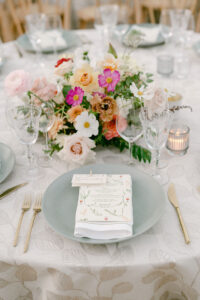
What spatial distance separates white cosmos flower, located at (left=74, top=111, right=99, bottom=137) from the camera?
104 centimetres

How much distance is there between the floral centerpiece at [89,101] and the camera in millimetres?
1054

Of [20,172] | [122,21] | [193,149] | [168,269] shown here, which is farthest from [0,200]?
[122,21]

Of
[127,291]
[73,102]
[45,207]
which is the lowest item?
[127,291]

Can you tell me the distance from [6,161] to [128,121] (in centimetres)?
38

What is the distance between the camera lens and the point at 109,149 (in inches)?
46.4

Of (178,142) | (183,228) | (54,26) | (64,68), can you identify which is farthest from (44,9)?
(183,228)

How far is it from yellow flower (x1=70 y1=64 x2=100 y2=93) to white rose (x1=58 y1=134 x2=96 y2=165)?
149 millimetres

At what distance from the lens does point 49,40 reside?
1905 millimetres

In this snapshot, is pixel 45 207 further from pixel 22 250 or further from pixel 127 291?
pixel 127 291

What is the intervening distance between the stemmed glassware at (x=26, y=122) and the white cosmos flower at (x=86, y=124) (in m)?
0.12

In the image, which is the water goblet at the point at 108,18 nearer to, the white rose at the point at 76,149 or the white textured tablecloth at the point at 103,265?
the white rose at the point at 76,149

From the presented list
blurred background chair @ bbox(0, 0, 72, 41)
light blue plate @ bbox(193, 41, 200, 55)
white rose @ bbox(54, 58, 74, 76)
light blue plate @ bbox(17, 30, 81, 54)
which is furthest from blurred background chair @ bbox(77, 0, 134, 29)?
white rose @ bbox(54, 58, 74, 76)

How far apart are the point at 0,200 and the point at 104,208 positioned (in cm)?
30

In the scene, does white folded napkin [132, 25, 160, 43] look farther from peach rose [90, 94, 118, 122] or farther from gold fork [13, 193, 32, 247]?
gold fork [13, 193, 32, 247]
